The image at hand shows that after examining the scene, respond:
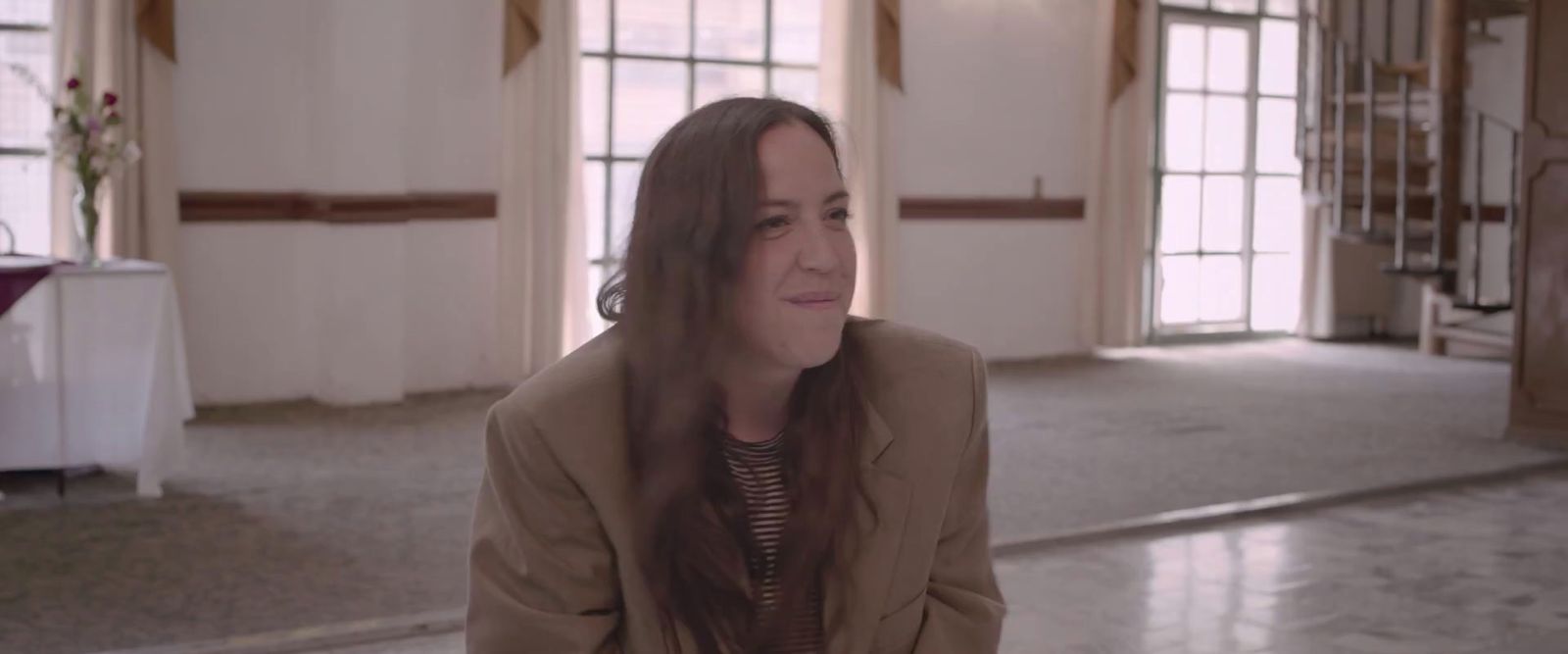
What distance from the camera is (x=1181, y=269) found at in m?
10.5

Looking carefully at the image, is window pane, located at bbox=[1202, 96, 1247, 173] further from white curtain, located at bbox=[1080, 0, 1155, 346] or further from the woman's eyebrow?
the woman's eyebrow

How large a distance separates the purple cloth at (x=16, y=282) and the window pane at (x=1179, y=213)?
279 inches

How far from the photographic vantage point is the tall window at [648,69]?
27.1 ft

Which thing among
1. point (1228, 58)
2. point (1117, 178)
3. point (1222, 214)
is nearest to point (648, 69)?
point (1117, 178)

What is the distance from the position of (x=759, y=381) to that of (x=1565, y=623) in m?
2.97

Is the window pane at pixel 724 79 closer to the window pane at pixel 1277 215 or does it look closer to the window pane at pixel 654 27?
the window pane at pixel 654 27

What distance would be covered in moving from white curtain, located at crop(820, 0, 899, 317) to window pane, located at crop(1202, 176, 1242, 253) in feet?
8.90

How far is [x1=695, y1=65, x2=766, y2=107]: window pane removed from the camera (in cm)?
855

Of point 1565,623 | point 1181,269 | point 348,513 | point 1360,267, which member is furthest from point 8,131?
point 1360,267

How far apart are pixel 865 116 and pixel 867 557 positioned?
718 centimetres

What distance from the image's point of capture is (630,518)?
1644 millimetres

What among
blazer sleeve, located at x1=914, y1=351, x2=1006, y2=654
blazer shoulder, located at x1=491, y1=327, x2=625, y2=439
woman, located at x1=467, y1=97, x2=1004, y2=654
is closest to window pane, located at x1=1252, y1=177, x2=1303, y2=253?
blazer sleeve, located at x1=914, y1=351, x2=1006, y2=654

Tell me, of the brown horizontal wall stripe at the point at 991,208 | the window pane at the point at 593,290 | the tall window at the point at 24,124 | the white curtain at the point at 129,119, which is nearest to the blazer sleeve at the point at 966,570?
the white curtain at the point at 129,119

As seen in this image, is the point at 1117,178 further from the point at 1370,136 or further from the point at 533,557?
the point at 533,557
